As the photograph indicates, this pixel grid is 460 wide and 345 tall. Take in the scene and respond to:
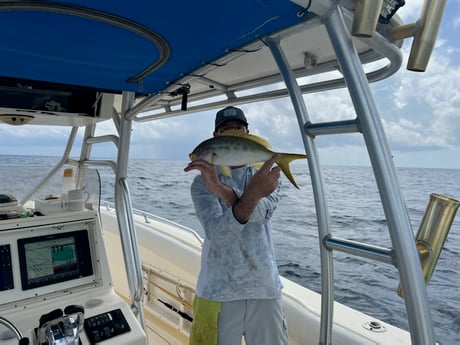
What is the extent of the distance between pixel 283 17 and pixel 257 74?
901 mm

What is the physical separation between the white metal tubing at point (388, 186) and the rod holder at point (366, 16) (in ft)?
0.31

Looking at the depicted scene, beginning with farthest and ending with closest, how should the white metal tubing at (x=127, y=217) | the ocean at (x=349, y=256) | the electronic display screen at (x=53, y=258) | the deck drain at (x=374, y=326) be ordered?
the ocean at (x=349, y=256) < the white metal tubing at (x=127, y=217) < the deck drain at (x=374, y=326) < the electronic display screen at (x=53, y=258)

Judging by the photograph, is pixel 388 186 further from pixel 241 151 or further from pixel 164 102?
pixel 164 102

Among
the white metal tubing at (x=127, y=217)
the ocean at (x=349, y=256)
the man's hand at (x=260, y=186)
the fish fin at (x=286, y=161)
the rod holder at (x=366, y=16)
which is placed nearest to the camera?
the rod holder at (x=366, y=16)

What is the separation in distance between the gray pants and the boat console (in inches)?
15.3

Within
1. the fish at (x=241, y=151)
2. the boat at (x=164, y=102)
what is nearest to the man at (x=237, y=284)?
the boat at (x=164, y=102)

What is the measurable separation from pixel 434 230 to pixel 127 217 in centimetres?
191

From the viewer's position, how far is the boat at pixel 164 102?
3.03ft

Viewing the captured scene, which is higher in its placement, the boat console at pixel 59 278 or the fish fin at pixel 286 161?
the fish fin at pixel 286 161

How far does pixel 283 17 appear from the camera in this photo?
1.02m

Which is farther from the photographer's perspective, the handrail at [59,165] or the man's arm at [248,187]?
the handrail at [59,165]

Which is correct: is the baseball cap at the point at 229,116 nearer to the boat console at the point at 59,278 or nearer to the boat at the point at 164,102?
the boat at the point at 164,102

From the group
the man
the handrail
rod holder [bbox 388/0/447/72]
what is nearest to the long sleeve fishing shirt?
the man

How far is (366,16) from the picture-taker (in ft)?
2.74
